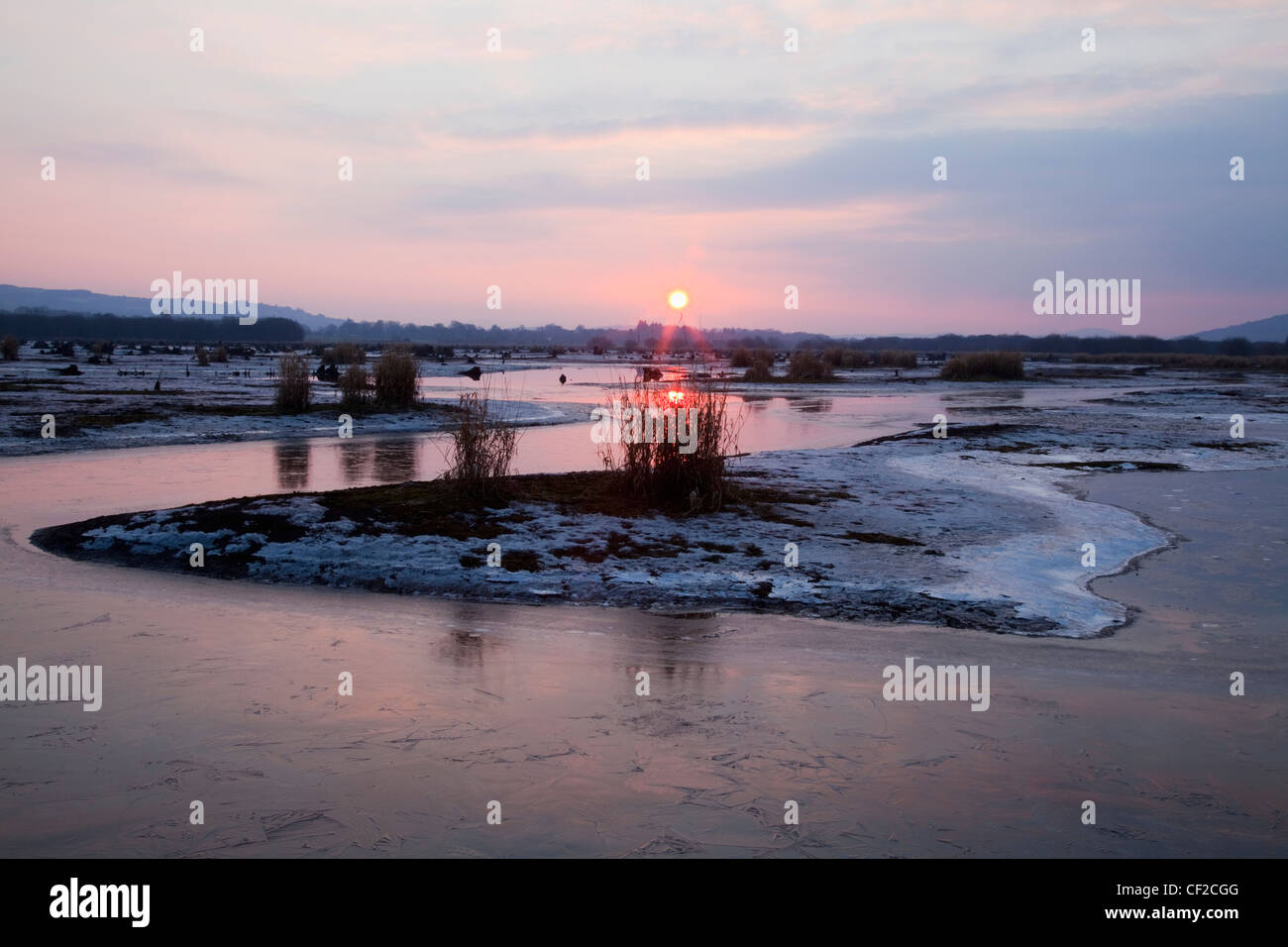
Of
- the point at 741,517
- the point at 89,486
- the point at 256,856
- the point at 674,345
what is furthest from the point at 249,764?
the point at 674,345

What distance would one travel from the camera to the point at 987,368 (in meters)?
53.3

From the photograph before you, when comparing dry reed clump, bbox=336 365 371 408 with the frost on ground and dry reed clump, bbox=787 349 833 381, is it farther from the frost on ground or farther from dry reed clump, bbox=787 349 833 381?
dry reed clump, bbox=787 349 833 381

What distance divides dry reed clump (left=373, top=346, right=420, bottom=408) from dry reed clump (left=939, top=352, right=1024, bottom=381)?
117ft

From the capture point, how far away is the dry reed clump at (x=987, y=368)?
52.5m

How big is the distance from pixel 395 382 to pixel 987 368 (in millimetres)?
38743

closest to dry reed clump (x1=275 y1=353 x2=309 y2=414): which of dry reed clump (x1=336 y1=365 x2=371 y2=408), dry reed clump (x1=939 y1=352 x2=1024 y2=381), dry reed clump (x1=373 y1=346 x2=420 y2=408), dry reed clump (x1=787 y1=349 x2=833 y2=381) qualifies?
dry reed clump (x1=336 y1=365 x2=371 y2=408)

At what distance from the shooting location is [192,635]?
6.86 metres

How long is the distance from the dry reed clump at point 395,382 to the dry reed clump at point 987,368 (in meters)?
35.7

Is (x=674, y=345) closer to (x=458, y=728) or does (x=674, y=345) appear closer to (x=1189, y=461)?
(x=1189, y=461)

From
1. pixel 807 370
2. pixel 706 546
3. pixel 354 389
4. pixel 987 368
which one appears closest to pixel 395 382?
pixel 354 389

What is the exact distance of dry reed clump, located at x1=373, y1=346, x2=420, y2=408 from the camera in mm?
25359

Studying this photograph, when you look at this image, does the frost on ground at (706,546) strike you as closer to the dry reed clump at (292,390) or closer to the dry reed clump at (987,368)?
the dry reed clump at (292,390)

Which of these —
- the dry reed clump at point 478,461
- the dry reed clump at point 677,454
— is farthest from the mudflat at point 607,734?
the dry reed clump at point 677,454

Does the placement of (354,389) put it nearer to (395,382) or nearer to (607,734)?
(395,382)
